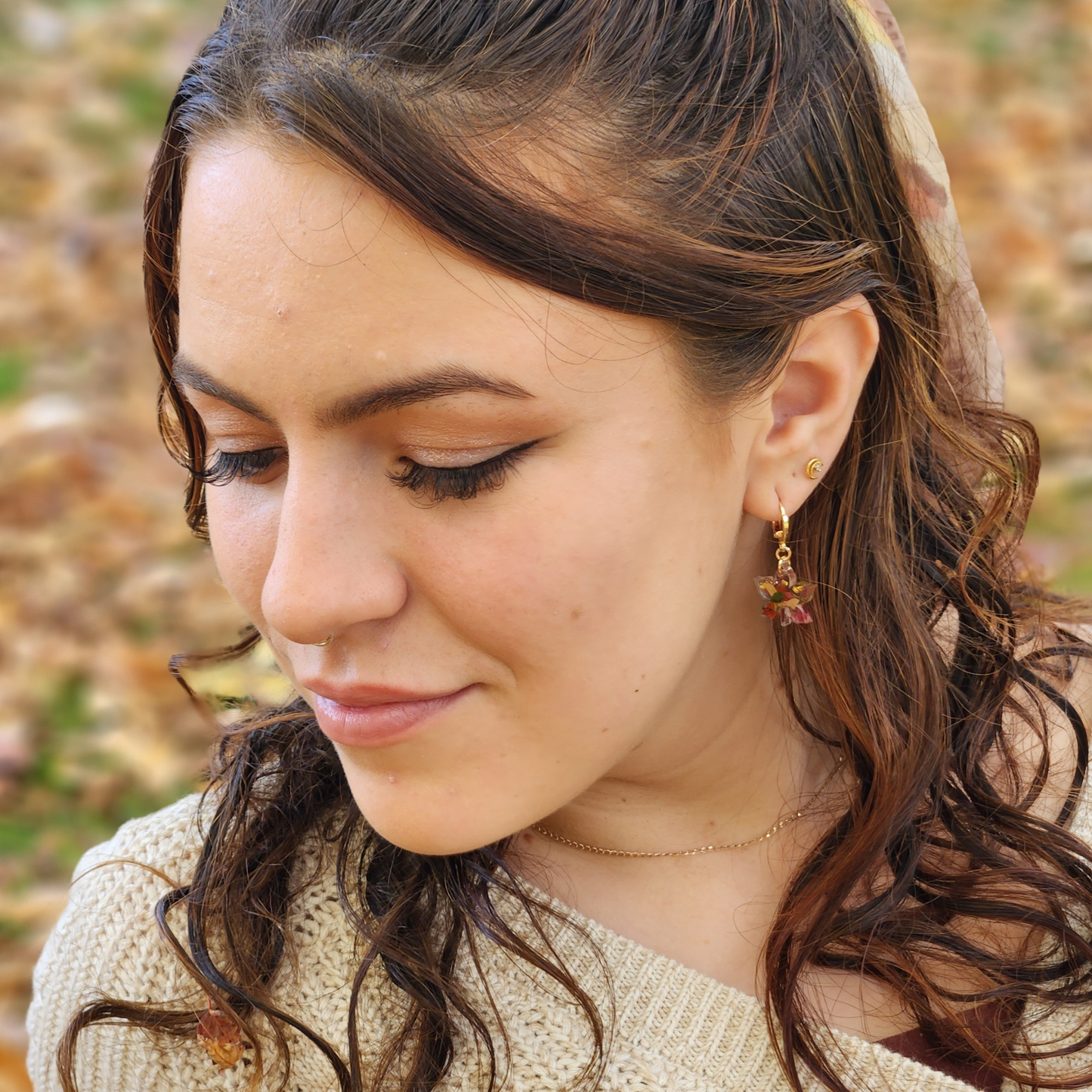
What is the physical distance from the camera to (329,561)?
109 cm

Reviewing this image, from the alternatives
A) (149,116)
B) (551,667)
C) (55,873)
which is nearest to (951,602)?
(551,667)

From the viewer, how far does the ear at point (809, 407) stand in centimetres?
127

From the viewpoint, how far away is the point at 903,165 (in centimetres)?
139

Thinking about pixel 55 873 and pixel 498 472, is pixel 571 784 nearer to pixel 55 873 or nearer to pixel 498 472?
pixel 498 472

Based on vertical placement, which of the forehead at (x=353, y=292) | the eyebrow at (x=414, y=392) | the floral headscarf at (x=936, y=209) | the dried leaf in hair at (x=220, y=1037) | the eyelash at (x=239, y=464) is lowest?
the dried leaf in hair at (x=220, y=1037)

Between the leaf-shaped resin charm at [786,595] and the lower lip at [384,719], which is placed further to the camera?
the leaf-shaped resin charm at [786,595]

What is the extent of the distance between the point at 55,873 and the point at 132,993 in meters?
1.14

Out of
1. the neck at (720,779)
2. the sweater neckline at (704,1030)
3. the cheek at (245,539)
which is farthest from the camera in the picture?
the neck at (720,779)

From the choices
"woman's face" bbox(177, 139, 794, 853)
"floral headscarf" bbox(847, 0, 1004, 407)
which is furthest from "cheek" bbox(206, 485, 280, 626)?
"floral headscarf" bbox(847, 0, 1004, 407)

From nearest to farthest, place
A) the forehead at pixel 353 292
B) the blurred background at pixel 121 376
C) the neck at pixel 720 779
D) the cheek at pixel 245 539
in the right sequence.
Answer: the forehead at pixel 353 292, the cheek at pixel 245 539, the neck at pixel 720 779, the blurred background at pixel 121 376

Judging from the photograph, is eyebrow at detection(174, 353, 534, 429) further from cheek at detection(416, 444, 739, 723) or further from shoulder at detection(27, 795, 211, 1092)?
shoulder at detection(27, 795, 211, 1092)

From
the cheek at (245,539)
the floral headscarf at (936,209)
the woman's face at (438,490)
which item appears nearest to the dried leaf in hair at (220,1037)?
the woman's face at (438,490)

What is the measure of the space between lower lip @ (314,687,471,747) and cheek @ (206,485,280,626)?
0.13 meters

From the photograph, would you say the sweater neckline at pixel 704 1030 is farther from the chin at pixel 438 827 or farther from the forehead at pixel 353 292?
the forehead at pixel 353 292
